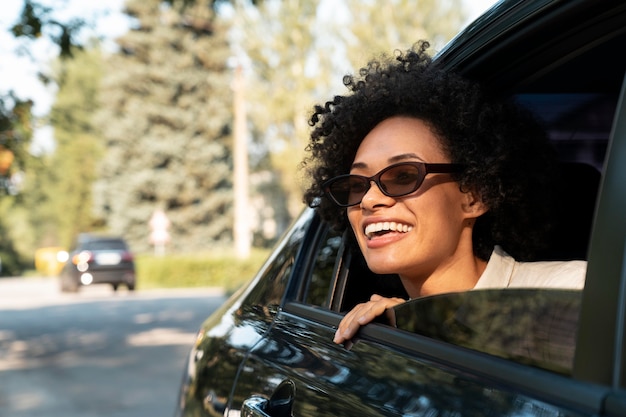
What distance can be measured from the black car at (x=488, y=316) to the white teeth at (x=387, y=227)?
0.23 meters

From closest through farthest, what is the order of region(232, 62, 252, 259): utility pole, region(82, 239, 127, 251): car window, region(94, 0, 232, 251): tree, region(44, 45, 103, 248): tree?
region(82, 239, 127, 251): car window → region(232, 62, 252, 259): utility pole → region(94, 0, 232, 251): tree → region(44, 45, 103, 248): tree

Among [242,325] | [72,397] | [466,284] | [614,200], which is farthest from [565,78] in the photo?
[72,397]

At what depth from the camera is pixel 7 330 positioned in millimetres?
16281

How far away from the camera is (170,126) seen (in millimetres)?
45062

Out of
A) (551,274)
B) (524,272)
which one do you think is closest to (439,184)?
(524,272)

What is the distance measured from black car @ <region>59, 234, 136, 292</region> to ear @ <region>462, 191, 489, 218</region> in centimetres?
2700

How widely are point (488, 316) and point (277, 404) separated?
0.75 metres

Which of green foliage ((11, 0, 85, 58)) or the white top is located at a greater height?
green foliage ((11, 0, 85, 58))

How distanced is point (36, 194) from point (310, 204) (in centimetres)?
5921

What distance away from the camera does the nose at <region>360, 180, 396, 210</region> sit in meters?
2.22

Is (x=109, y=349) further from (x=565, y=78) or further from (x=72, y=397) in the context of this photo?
(x=565, y=78)

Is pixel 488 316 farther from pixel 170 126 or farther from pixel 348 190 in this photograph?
pixel 170 126

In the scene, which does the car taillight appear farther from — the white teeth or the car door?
the white teeth

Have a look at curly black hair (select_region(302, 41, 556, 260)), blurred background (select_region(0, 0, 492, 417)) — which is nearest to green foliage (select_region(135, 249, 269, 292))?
blurred background (select_region(0, 0, 492, 417))
